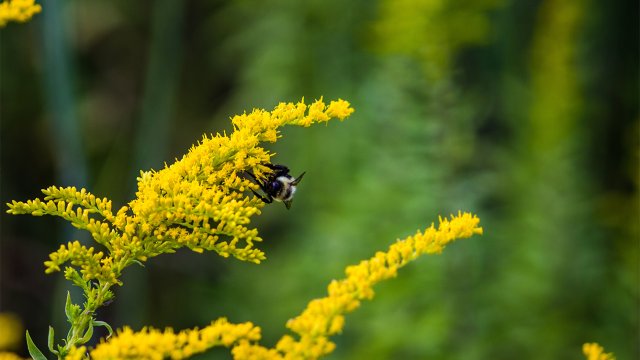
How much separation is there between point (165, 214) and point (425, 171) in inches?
103

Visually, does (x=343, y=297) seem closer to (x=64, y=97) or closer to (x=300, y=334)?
(x=300, y=334)

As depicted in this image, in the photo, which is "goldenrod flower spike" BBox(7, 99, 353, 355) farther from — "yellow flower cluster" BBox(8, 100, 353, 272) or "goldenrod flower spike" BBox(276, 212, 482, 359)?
"goldenrod flower spike" BBox(276, 212, 482, 359)

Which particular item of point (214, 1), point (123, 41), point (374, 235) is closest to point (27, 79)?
point (123, 41)

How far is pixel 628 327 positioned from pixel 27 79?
378 centimetres

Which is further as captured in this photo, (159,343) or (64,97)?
(64,97)

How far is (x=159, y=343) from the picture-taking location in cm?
98

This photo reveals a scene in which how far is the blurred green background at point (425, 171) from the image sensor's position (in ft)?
12.1

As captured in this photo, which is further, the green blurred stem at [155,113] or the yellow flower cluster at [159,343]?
the green blurred stem at [155,113]

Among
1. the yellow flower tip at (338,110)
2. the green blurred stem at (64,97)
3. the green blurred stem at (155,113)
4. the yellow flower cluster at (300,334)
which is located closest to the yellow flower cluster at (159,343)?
the yellow flower cluster at (300,334)

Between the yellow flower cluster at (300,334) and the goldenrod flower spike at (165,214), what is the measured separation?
0.13 meters

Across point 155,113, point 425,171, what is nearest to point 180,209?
point 425,171

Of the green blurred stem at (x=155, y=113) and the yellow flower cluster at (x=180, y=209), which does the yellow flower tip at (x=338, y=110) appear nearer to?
the yellow flower cluster at (x=180, y=209)

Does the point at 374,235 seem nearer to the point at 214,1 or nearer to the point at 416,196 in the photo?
the point at 416,196

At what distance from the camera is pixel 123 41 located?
19.4ft
